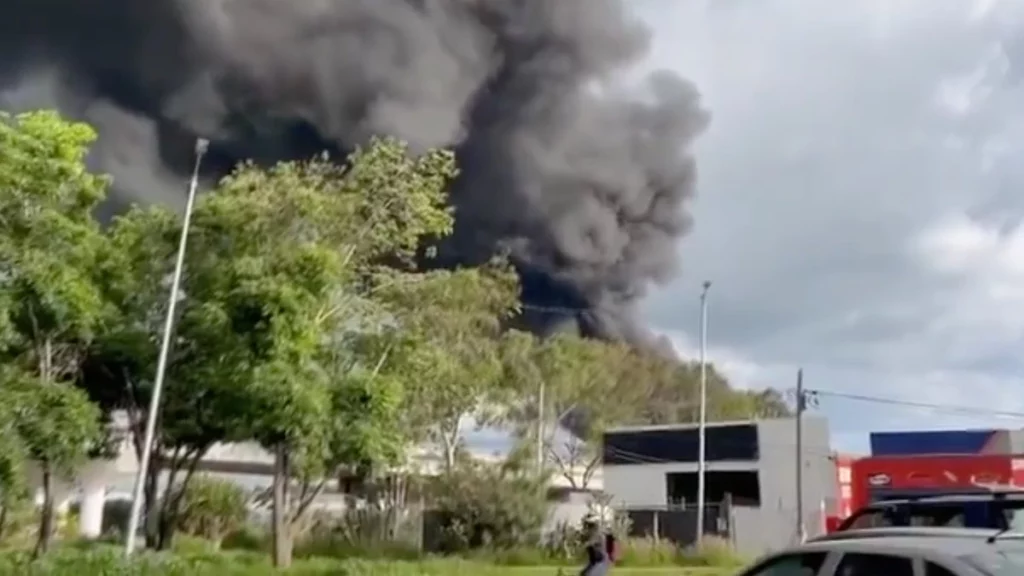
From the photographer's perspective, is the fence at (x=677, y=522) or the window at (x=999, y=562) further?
the fence at (x=677, y=522)

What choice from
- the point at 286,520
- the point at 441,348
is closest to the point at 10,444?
the point at 286,520

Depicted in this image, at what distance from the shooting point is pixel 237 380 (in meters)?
20.4

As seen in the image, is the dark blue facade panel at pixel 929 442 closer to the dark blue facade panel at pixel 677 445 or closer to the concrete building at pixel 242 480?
the dark blue facade panel at pixel 677 445

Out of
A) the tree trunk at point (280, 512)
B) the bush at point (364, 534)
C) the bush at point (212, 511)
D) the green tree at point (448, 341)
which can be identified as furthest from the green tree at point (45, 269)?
the bush at point (212, 511)

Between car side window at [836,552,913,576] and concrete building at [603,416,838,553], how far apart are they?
1433 inches

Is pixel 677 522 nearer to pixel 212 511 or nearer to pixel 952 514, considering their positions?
pixel 212 511

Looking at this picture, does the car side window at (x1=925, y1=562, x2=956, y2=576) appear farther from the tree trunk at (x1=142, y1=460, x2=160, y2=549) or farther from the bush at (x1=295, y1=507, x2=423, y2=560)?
the bush at (x1=295, y1=507, x2=423, y2=560)

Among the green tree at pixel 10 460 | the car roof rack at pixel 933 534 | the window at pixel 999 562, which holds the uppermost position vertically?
the green tree at pixel 10 460

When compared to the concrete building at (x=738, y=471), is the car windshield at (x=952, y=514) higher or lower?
lower

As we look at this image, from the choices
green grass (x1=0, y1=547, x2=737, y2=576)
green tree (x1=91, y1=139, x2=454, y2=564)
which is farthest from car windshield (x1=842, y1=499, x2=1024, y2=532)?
green tree (x1=91, y1=139, x2=454, y2=564)

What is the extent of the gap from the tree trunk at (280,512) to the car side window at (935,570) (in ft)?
62.3

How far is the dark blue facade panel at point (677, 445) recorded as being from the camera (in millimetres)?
46156

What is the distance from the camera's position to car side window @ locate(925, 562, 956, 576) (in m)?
4.34

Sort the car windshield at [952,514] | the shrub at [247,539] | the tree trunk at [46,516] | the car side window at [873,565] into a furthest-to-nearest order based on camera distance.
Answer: the shrub at [247,539] → the tree trunk at [46,516] → the car windshield at [952,514] → the car side window at [873,565]
